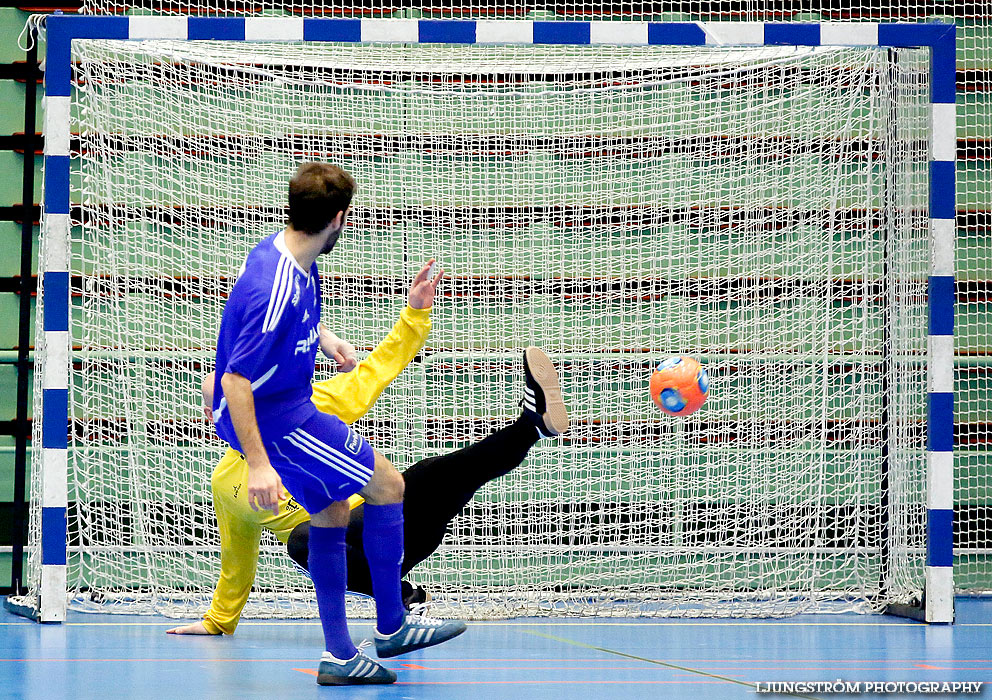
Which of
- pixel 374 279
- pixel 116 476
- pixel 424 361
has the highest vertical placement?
pixel 374 279

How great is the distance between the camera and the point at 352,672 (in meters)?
3.66

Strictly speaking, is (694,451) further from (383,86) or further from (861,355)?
(383,86)

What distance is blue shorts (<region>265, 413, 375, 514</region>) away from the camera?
3.45m

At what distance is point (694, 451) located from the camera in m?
6.29

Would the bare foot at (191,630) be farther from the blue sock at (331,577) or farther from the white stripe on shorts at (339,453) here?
the white stripe on shorts at (339,453)

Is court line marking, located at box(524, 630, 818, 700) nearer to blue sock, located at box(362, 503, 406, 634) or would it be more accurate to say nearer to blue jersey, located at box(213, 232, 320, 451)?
blue sock, located at box(362, 503, 406, 634)

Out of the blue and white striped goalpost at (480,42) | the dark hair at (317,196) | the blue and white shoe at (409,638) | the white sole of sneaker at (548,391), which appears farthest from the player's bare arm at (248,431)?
the blue and white striped goalpost at (480,42)

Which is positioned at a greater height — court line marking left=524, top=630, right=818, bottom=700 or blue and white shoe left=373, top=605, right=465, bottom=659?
blue and white shoe left=373, top=605, right=465, bottom=659

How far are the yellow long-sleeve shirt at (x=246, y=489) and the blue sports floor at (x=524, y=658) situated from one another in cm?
20

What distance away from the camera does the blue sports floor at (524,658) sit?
3.67 meters

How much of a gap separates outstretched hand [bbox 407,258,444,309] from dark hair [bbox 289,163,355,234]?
790 millimetres

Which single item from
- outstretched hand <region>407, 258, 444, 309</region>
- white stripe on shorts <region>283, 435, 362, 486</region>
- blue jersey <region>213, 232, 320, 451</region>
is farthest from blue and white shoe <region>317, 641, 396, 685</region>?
outstretched hand <region>407, 258, 444, 309</region>

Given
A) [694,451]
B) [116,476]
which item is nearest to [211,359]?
[116,476]

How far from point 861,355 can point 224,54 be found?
12.2ft
